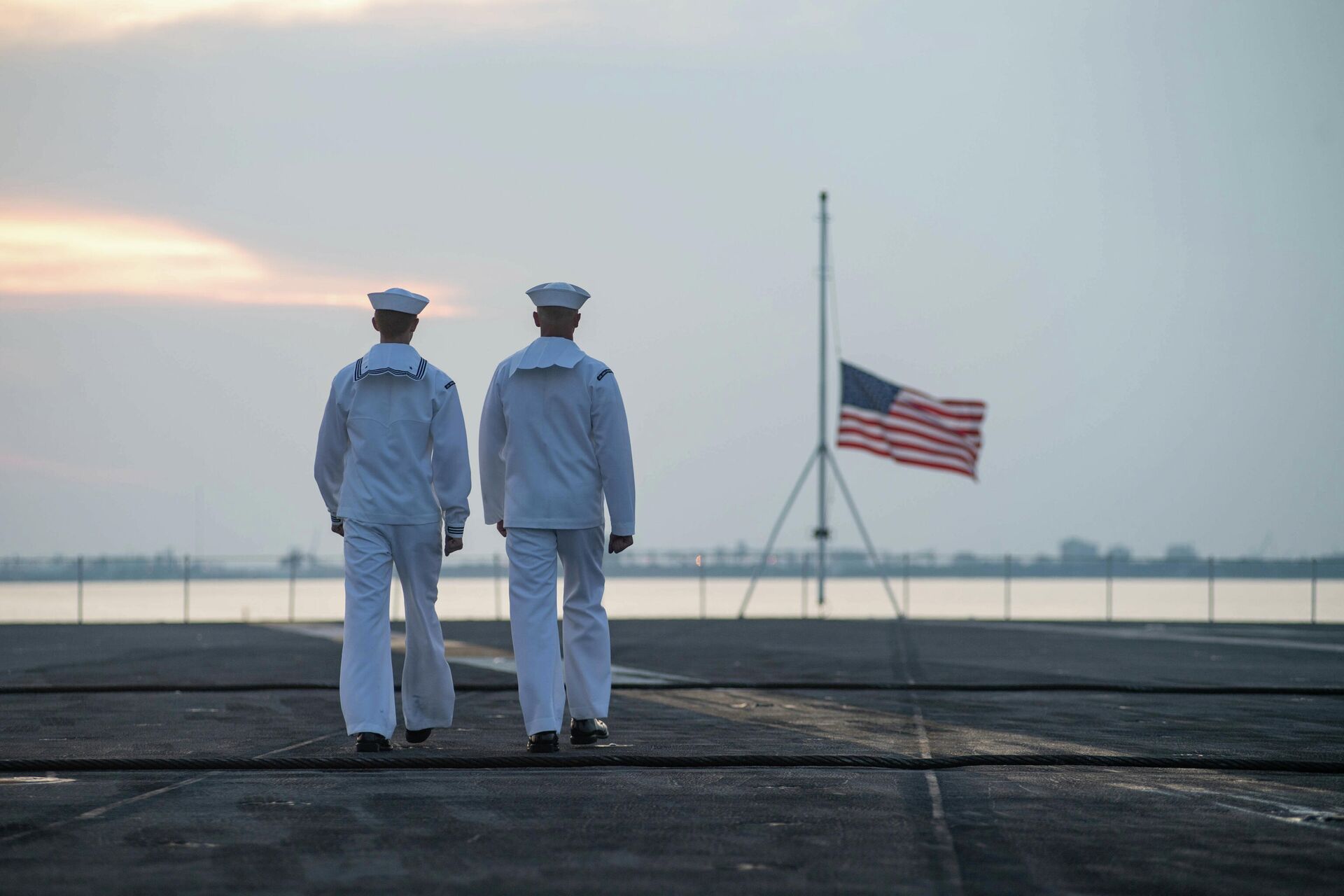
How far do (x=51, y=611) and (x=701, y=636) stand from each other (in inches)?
1313

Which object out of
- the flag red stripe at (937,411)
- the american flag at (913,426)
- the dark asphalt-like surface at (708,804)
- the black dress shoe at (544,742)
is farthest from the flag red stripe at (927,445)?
the black dress shoe at (544,742)

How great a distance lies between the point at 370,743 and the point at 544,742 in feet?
2.18

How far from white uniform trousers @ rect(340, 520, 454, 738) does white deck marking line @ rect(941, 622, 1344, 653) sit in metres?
11.1

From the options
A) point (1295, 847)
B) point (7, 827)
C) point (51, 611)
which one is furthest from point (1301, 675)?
point (51, 611)

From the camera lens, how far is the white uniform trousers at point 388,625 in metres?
5.98

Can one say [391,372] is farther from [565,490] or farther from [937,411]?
[937,411]

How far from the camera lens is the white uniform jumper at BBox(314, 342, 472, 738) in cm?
613

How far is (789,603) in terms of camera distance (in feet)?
207

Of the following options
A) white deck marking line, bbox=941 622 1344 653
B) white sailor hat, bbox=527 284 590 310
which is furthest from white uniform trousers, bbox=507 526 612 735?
white deck marking line, bbox=941 622 1344 653

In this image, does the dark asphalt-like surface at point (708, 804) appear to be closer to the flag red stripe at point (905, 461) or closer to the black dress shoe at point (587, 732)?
the black dress shoe at point (587, 732)

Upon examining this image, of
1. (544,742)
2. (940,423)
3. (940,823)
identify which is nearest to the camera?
(940,823)

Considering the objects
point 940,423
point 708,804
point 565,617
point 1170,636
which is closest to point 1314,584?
point 940,423

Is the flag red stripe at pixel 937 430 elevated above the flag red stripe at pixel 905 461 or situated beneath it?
elevated above

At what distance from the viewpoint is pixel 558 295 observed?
6.33 metres
